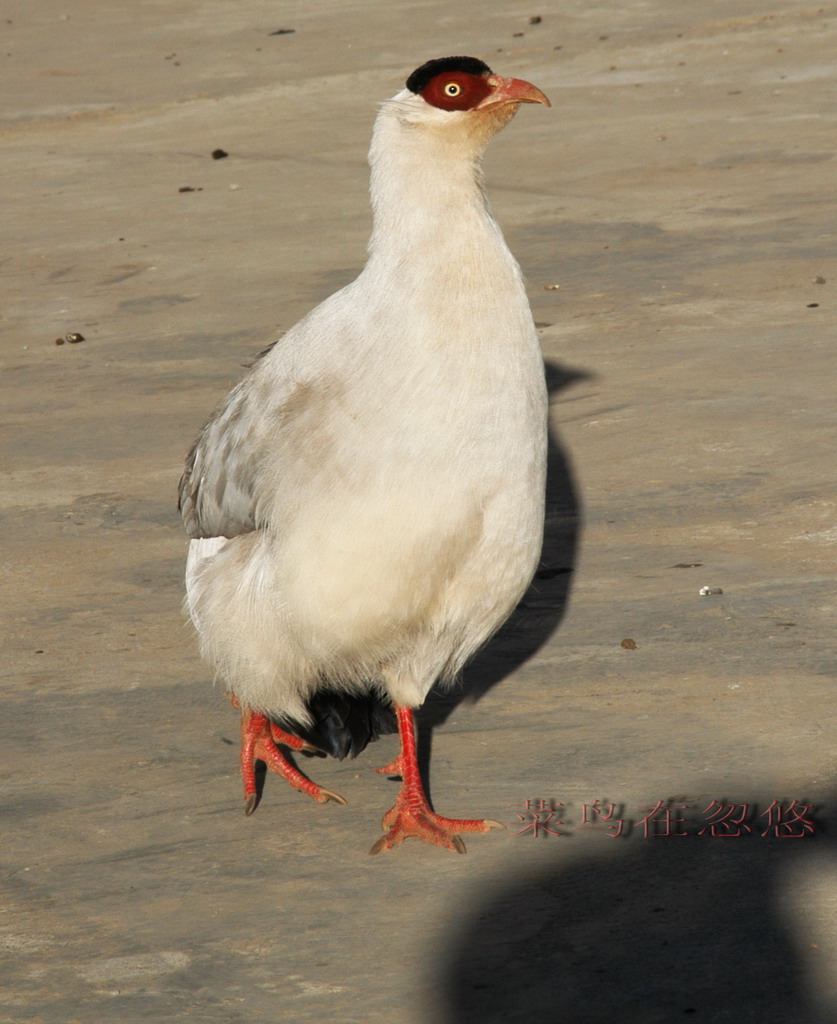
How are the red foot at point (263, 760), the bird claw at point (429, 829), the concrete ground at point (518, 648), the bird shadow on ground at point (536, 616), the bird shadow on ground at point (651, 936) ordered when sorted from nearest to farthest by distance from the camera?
the bird shadow on ground at point (651, 936)
the concrete ground at point (518, 648)
the bird claw at point (429, 829)
the red foot at point (263, 760)
the bird shadow on ground at point (536, 616)

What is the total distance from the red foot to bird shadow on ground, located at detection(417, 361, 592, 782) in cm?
35

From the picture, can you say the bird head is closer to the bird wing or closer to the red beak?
the red beak

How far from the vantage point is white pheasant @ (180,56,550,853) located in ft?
13.5

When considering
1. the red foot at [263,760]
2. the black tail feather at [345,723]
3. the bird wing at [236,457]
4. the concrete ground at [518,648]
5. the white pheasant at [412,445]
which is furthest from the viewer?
the black tail feather at [345,723]

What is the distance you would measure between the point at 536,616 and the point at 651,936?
2021mm

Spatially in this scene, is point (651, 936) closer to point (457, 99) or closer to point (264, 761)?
point (264, 761)

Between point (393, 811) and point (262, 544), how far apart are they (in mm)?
842

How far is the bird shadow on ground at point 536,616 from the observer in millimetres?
5184

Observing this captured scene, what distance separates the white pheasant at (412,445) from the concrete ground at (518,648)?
46 centimetres

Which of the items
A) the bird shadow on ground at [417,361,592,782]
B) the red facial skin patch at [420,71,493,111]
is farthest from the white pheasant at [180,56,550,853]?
the bird shadow on ground at [417,361,592,782]

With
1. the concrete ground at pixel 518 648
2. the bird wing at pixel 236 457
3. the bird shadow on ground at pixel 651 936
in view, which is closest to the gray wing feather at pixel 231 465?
the bird wing at pixel 236 457

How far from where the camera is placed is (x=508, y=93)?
4.21 metres

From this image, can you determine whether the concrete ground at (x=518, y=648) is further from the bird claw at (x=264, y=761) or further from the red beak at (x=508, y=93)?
the red beak at (x=508, y=93)

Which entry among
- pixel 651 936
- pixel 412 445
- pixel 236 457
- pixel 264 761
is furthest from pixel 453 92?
pixel 651 936
